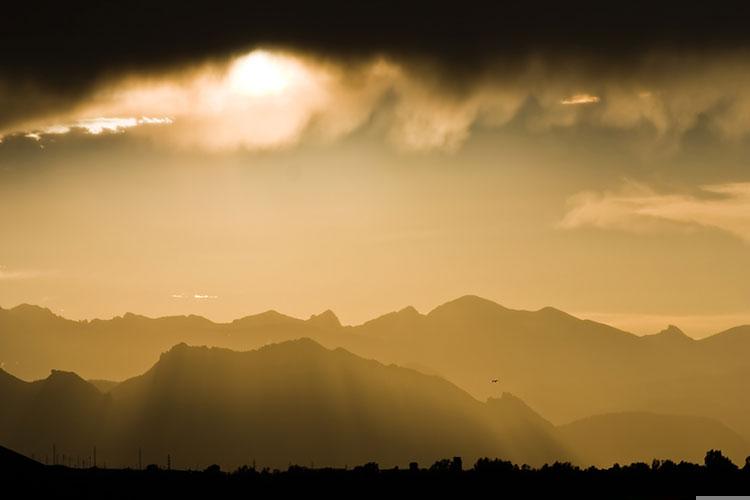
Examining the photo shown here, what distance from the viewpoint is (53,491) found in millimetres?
151500

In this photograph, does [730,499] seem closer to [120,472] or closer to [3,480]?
[120,472]

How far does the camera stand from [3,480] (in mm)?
137750

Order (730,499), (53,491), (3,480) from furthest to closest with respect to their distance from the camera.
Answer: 1. (730,499)
2. (53,491)
3. (3,480)

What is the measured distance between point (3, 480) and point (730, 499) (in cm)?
11302

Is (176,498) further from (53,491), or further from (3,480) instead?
(3,480)

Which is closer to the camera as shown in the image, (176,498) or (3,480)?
(3,480)

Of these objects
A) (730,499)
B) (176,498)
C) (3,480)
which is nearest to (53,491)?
(3,480)

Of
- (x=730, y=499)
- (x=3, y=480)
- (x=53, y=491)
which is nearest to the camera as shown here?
(x=3, y=480)

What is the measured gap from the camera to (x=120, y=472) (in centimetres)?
19625

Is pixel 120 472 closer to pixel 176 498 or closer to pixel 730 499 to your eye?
pixel 176 498

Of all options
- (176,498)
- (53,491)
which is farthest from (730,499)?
(53,491)

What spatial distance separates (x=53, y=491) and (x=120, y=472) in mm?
45146

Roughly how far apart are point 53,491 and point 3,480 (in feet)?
47.5

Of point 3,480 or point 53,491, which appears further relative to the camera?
point 53,491
